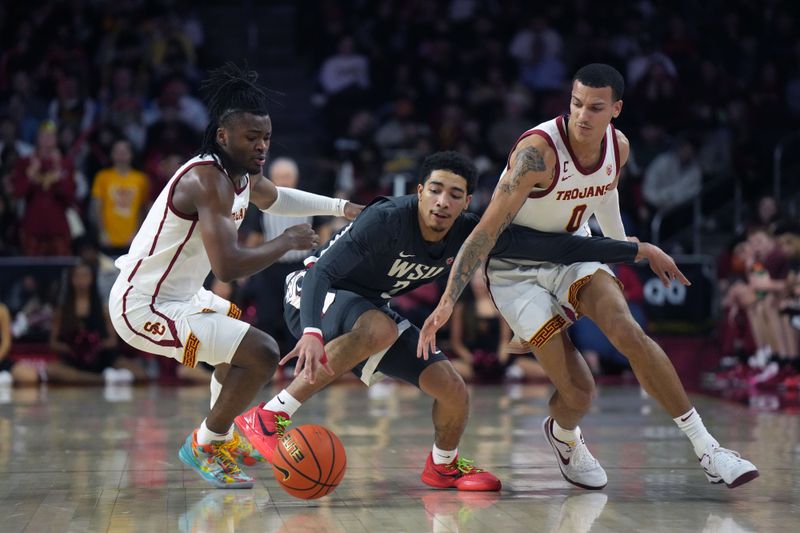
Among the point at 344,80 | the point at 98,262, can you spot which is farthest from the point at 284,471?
the point at 344,80

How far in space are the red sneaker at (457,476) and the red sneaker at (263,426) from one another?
2.34 ft

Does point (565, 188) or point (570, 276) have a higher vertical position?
point (565, 188)

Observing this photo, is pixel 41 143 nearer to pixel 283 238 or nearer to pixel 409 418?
pixel 409 418

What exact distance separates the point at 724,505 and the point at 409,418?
3458 millimetres

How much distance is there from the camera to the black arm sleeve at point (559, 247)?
17.4ft

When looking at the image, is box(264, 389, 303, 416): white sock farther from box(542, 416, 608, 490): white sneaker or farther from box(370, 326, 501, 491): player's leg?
box(542, 416, 608, 490): white sneaker

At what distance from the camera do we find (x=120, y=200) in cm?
1173

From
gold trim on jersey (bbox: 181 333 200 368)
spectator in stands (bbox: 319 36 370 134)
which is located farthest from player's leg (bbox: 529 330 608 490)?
spectator in stands (bbox: 319 36 370 134)

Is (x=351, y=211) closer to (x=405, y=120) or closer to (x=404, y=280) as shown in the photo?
(x=404, y=280)

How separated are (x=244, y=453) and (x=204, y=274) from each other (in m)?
0.89

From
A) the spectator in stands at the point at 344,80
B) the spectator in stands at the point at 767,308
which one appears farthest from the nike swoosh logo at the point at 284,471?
the spectator in stands at the point at 344,80

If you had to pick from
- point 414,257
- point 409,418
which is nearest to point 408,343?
point 414,257

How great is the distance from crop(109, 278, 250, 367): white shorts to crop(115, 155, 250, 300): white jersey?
5cm

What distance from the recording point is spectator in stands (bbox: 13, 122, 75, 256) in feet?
38.0
